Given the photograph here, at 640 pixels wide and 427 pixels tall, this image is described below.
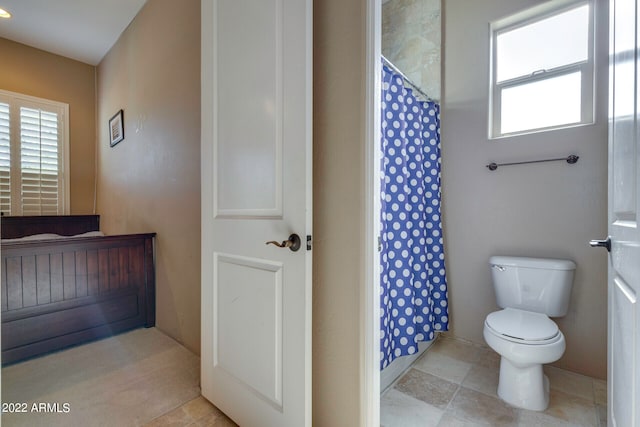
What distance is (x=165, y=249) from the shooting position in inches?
89.7

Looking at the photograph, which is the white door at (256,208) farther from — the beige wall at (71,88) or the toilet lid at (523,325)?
the beige wall at (71,88)

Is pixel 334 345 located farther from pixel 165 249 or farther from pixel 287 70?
pixel 165 249

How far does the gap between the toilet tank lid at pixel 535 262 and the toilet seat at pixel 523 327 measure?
274 mm

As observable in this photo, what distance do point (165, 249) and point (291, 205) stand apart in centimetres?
165

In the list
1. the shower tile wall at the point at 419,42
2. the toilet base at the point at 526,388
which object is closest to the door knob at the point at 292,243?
the toilet base at the point at 526,388

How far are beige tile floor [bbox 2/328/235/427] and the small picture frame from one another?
1.95m

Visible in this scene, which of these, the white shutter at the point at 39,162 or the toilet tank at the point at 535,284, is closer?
the toilet tank at the point at 535,284

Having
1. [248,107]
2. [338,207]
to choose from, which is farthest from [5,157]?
[338,207]

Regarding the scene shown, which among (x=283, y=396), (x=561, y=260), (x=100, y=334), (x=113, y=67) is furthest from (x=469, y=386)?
(x=113, y=67)

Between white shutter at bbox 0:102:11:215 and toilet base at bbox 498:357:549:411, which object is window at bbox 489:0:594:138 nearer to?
toilet base at bbox 498:357:549:411

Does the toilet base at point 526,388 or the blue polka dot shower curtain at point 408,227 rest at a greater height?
the blue polka dot shower curtain at point 408,227

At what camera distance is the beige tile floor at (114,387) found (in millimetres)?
1396

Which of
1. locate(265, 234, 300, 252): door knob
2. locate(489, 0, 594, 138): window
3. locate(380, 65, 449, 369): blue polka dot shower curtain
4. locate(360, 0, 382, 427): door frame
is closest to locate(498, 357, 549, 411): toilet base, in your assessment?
locate(380, 65, 449, 369): blue polka dot shower curtain

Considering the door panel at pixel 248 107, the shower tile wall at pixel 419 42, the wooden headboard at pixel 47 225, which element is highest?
the shower tile wall at pixel 419 42
